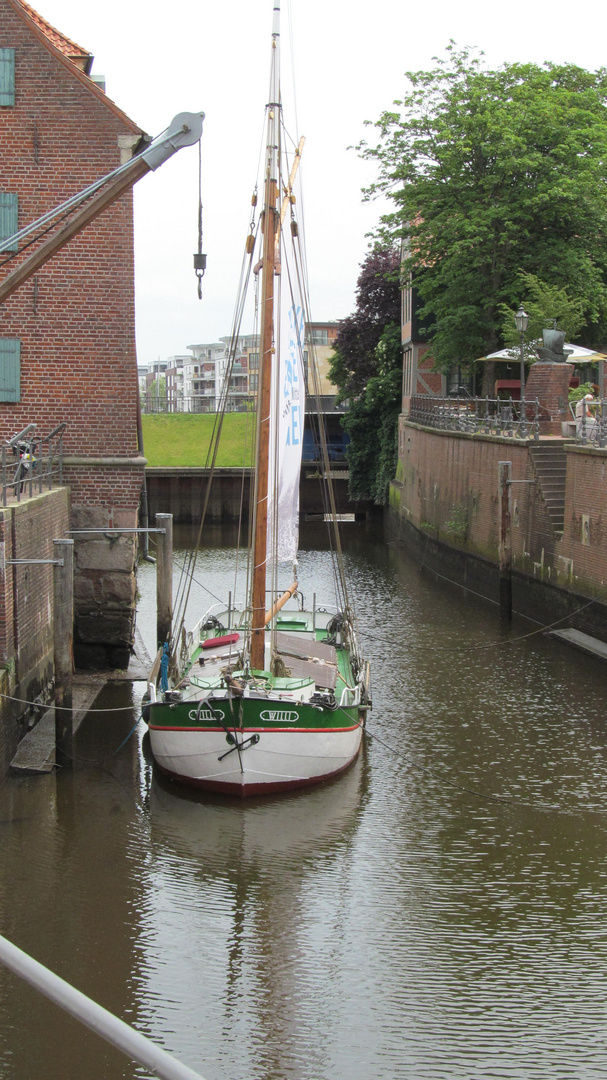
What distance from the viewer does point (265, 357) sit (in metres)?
14.4

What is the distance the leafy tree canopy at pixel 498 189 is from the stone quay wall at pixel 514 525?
4854 mm

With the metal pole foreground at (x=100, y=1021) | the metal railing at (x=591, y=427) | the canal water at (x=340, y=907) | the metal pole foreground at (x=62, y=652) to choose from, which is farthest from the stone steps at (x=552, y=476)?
the metal pole foreground at (x=100, y=1021)

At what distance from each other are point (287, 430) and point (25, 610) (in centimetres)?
445

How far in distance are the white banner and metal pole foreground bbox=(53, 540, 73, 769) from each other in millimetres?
2750

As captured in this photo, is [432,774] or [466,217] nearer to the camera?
[432,774]

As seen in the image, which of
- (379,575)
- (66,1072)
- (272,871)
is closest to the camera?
(66,1072)

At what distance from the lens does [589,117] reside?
34.5m

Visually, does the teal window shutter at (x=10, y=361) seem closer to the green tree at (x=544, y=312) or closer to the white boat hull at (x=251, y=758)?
the white boat hull at (x=251, y=758)

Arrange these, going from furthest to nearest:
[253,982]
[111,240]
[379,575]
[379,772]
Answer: [379,575], [111,240], [379,772], [253,982]

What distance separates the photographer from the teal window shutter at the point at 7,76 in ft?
61.4

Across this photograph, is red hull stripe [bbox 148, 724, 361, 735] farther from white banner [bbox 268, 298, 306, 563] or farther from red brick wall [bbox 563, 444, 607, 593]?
red brick wall [bbox 563, 444, 607, 593]

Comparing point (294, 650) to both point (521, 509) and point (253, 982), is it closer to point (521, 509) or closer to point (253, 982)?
point (253, 982)

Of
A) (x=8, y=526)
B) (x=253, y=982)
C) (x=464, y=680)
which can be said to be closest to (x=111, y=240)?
(x=8, y=526)

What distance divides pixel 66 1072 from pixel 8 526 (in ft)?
25.0
